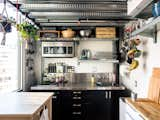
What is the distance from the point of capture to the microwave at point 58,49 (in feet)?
19.2

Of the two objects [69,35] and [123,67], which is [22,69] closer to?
[69,35]

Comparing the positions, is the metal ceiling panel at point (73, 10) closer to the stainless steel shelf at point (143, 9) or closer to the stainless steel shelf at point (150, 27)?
the stainless steel shelf at point (143, 9)

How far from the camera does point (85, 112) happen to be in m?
5.44

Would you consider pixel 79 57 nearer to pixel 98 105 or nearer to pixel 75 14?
pixel 98 105

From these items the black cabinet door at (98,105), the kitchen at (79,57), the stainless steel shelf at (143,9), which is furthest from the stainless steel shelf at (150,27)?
the black cabinet door at (98,105)

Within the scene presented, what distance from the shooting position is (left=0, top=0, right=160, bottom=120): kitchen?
146 inches

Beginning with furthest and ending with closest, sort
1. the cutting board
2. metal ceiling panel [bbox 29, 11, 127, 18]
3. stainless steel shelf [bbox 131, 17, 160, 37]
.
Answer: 1. metal ceiling panel [bbox 29, 11, 127, 18]
2. the cutting board
3. stainless steel shelf [bbox 131, 17, 160, 37]

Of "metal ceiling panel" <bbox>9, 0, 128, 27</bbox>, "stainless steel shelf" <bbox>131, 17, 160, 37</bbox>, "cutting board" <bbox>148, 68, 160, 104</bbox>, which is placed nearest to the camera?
"stainless steel shelf" <bbox>131, 17, 160, 37</bbox>

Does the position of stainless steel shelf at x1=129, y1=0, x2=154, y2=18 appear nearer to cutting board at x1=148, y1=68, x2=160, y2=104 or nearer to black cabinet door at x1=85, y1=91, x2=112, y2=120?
cutting board at x1=148, y1=68, x2=160, y2=104

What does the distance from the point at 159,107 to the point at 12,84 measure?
3044 mm

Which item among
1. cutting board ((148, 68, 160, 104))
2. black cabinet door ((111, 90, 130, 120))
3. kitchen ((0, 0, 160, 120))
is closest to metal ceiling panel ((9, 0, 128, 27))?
kitchen ((0, 0, 160, 120))

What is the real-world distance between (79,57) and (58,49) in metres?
0.55

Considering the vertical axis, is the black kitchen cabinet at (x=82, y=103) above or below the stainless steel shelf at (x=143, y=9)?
below

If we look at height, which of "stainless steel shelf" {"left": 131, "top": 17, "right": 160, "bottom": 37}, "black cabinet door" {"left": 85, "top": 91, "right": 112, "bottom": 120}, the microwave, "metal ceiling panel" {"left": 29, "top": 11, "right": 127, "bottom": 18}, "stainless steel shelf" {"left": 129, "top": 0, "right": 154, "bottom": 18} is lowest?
"black cabinet door" {"left": 85, "top": 91, "right": 112, "bottom": 120}
